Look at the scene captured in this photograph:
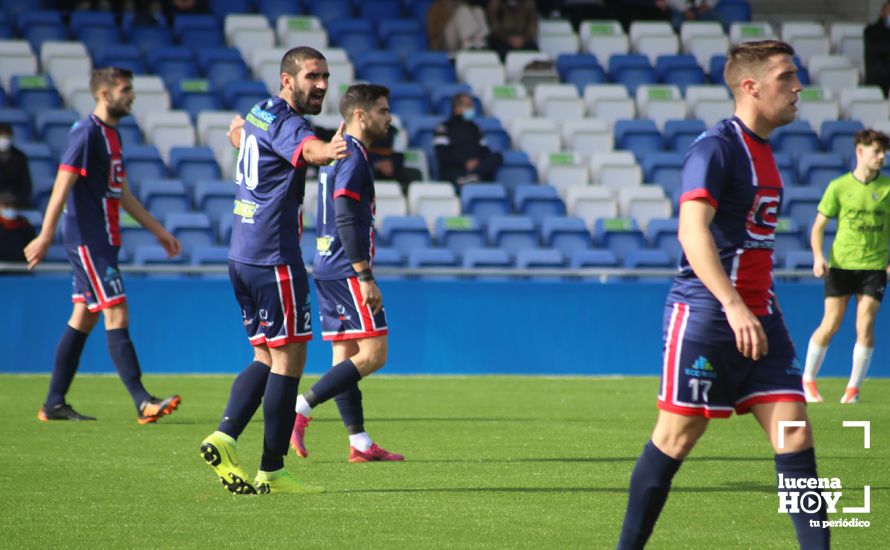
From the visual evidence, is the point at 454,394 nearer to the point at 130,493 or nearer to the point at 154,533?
the point at 130,493

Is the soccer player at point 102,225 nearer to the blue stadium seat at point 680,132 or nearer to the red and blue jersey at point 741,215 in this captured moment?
the red and blue jersey at point 741,215

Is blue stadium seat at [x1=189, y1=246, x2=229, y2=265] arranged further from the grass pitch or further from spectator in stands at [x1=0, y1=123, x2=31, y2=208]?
the grass pitch

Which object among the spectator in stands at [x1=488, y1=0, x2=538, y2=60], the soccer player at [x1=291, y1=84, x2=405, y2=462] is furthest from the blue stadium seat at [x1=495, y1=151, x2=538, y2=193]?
the soccer player at [x1=291, y1=84, x2=405, y2=462]

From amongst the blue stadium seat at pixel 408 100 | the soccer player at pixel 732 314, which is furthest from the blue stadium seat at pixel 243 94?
the soccer player at pixel 732 314

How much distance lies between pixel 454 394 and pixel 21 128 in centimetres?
805

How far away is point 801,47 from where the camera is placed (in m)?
22.4

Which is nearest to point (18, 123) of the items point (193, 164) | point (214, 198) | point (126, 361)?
point (193, 164)

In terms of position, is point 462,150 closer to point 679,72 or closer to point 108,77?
point 679,72

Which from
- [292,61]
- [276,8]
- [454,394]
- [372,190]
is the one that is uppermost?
[276,8]

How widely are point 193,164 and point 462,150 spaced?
3.66 meters

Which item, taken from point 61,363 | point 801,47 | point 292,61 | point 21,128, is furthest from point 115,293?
point 801,47

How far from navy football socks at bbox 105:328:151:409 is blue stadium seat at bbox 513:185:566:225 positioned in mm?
8609

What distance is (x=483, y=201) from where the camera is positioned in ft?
57.4

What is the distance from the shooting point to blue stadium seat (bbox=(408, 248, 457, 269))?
617 inches
